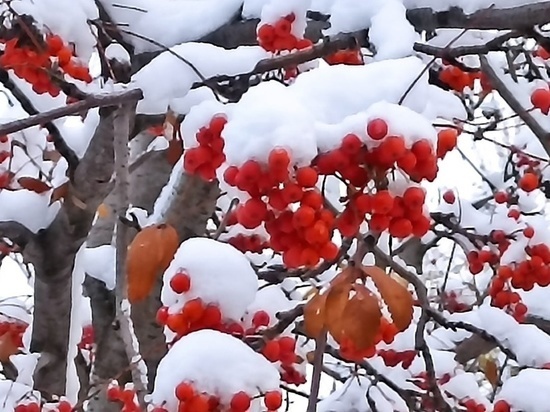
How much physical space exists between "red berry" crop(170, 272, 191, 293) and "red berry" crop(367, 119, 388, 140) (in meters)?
0.39

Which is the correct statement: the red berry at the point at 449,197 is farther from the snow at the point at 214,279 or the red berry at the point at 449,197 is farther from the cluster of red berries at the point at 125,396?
the snow at the point at 214,279

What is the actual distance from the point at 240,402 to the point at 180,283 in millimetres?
194

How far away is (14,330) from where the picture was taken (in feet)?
7.88

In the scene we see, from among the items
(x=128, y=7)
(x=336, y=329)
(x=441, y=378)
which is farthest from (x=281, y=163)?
(x=441, y=378)

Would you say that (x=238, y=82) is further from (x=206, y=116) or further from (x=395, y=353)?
(x=395, y=353)

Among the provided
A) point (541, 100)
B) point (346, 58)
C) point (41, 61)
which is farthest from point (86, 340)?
point (541, 100)

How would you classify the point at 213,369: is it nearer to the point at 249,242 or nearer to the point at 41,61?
the point at 41,61

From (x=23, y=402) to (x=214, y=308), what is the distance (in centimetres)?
102

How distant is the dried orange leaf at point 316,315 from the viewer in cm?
89

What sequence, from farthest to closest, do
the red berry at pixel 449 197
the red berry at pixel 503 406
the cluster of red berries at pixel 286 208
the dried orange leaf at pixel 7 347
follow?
the red berry at pixel 449 197, the dried orange leaf at pixel 7 347, the red berry at pixel 503 406, the cluster of red berries at pixel 286 208

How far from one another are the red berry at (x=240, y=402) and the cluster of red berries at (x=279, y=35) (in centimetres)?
60

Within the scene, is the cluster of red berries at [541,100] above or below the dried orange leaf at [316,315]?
above

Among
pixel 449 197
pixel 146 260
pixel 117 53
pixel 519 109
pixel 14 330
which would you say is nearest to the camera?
pixel 146 260

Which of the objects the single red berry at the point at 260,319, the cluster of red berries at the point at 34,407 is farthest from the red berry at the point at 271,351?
the cluster of red berries at the point at 34,407
